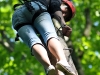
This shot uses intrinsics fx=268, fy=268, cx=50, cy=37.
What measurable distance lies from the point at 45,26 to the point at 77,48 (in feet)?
19.7

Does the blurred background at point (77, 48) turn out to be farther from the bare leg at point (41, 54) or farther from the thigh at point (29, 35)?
the bare leg at point (41, 54)

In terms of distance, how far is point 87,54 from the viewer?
9.70m

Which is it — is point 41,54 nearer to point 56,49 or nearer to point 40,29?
point 56,49

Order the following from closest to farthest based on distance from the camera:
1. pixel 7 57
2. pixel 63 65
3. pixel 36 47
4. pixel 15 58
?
pixel 63 65 < pixel 36 47 < pixel 15 58 < pixel 7 57

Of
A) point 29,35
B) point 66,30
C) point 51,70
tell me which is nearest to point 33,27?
point 29,35

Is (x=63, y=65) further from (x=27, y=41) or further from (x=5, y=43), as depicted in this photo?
(x=5, y=43)

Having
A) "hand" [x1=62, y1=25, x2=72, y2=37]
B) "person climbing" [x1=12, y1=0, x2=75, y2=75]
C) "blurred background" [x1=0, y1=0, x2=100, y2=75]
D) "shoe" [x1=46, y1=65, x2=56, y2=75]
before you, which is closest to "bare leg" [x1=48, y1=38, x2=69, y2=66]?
"person climbing" [x1=12, y1=0, x2=75, y2=75]

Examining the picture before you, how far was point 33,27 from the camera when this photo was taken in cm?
329

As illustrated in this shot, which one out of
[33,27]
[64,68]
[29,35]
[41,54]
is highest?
[33,27]

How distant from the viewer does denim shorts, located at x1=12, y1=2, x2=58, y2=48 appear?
304 cm

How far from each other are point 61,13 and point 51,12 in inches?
5.4

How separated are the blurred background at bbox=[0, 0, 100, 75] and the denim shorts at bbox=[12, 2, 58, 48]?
132 inches

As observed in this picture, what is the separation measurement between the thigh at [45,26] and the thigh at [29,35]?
0.25 ft

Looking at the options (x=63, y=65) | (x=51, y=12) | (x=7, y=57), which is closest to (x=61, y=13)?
(x=51, y=12)
